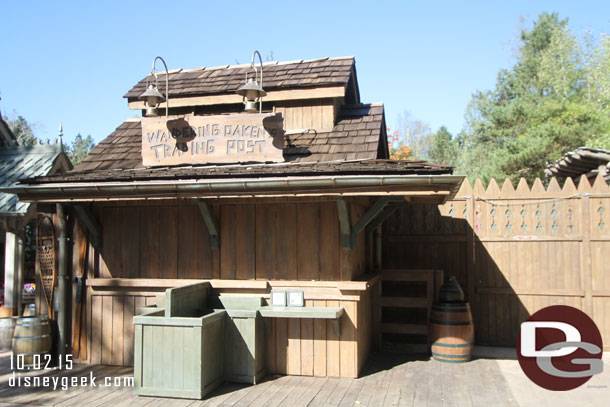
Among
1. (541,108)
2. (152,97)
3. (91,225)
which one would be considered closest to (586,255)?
(152,97)

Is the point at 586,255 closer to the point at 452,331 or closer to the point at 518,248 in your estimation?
the point at 518,248

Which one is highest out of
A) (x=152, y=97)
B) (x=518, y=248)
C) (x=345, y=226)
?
(x=152, y=97)

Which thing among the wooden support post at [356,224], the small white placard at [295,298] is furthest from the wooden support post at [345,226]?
the small white placard at [295,298]

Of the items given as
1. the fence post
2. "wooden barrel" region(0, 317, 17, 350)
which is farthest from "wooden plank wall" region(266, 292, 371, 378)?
"wooden barrel" region(0, 317, 17, 350)

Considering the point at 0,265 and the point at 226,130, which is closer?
the point at 226,130

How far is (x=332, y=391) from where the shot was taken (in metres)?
5.65

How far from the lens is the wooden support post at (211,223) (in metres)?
6.43

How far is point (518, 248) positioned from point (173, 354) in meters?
5.60

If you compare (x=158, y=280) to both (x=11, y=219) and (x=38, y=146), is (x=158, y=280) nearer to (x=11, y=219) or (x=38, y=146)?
(x=11, y=219)

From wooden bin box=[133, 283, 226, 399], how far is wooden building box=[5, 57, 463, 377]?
1006mm

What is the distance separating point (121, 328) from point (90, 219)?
1.59 meters

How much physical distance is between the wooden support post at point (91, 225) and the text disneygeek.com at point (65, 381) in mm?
1827

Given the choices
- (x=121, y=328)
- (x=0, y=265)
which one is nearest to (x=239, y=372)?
(x=121, y=328)

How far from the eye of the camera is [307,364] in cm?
631
